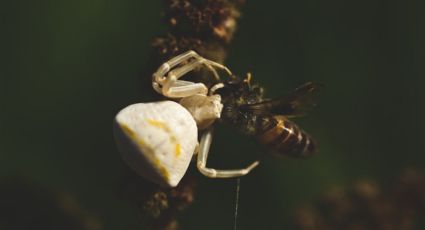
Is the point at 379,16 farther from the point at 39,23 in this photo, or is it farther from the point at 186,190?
the point at 39,23

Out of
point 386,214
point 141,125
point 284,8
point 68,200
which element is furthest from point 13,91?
point 386,214

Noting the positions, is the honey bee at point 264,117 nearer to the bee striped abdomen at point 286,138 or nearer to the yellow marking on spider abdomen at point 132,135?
the bee striped abdomen at point 286,138

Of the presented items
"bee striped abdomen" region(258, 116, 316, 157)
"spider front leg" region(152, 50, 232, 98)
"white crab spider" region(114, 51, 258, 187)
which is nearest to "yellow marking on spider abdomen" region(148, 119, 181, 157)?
"white crab spider" region(114, 51, 258, 187)

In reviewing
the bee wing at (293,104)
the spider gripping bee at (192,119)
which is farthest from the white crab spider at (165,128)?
the bee wing at (293,104)

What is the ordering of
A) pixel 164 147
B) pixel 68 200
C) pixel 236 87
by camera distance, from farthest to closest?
pixel 68 200
pixel 236 87
pixel 164 147

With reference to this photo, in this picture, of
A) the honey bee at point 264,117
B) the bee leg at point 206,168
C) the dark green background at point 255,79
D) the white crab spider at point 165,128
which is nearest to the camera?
the white crab spider at point 165,128
